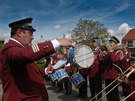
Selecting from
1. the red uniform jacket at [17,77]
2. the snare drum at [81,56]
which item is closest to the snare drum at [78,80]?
the snare drum at [81,56]

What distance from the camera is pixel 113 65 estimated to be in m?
7.40

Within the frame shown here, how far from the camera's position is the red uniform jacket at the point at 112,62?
7014 millimetres

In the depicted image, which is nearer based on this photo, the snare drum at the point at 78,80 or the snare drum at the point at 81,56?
the snare drum at the point at 81,56

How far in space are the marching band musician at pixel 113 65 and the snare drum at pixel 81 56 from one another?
1.43 feet

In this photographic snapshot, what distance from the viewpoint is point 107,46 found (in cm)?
763

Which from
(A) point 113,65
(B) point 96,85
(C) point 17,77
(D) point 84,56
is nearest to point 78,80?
(B) point 96,85

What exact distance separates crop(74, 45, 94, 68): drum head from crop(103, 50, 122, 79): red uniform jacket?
42 cm

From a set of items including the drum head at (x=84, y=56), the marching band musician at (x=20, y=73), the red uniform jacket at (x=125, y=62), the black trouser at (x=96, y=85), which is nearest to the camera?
the marching band musician at (x=20, y=73)

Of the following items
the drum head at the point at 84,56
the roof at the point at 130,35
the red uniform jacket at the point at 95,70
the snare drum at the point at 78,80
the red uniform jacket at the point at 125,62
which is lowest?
the roof at the point at 130,35

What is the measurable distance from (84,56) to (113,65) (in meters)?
0.78

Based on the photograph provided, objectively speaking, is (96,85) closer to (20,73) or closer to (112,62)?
(112,62)

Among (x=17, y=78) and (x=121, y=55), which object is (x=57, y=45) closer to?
(x=17, y=78)

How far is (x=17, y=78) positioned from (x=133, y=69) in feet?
8.80

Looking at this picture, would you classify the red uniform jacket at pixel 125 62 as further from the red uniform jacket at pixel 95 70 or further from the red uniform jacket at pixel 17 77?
the red uniform jacket at pixel 17 77
